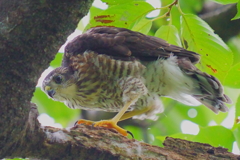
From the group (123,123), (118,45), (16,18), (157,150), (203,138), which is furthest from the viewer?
(123,123)

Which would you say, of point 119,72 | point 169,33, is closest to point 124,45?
point 119,72

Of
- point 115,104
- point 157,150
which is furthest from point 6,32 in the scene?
point 115,104

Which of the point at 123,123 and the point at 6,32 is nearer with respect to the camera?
the point at 6,32

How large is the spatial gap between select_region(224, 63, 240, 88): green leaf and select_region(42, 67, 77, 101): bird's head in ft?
5.39

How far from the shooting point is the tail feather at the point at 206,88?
352 centimetres

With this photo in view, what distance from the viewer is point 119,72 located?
3574 mm

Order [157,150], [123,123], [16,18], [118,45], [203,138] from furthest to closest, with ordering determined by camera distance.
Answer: [123,123]
[118,45]
[203,138]
[157,150]
[16,18]

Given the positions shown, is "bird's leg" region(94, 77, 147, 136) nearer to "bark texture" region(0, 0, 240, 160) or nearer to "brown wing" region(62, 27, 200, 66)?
"brown wing" region(62, 27, 200, 66)

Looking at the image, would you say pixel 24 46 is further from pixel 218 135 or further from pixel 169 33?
pixel 218 135

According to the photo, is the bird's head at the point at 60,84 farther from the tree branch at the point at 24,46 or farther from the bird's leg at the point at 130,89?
the tree branch at the point at 24,46

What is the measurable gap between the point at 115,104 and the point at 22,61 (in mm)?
1795

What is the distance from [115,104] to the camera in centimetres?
377

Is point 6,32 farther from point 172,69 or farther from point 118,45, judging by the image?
point 172,69

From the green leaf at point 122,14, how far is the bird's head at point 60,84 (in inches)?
30.4
